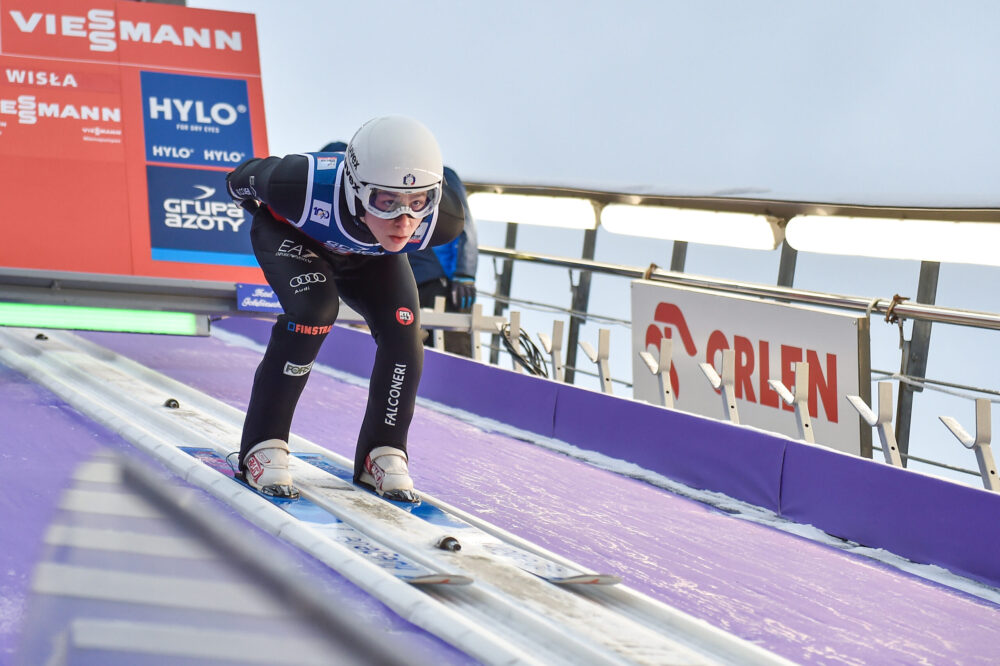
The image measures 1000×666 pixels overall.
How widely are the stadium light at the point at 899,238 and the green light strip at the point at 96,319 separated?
146 inches

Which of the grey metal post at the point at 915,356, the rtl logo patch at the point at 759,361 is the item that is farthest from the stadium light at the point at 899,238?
the rtl logo patch at the point at 759,361

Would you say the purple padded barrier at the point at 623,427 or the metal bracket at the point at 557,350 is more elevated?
the metal bracket at the point at 557,350

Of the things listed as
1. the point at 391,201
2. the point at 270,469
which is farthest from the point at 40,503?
the point at 391,201

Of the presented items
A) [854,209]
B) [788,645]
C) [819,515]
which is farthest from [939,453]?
[788,645]

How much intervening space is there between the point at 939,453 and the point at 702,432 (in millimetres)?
20139

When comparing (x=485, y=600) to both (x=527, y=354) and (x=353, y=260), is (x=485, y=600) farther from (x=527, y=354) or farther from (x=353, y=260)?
(x=527, y=354)

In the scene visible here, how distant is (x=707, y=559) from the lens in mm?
3719

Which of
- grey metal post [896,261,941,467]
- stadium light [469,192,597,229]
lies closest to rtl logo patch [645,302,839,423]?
grey metal post [896,261,941,467]

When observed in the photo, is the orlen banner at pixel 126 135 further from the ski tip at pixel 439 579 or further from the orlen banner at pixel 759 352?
the ski tip at pixel 439 579

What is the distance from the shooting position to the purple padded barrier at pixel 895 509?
3760 millimetres

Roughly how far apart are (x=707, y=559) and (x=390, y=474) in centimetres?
113

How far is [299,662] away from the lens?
239cm

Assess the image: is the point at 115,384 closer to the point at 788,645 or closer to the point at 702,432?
the point at 702,432

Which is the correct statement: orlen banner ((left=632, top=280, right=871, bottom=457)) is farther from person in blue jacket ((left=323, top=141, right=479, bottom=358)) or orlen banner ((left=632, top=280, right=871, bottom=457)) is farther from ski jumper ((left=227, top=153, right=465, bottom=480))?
ski jumper ((left=227, top=153, right=465, bottom=480))
